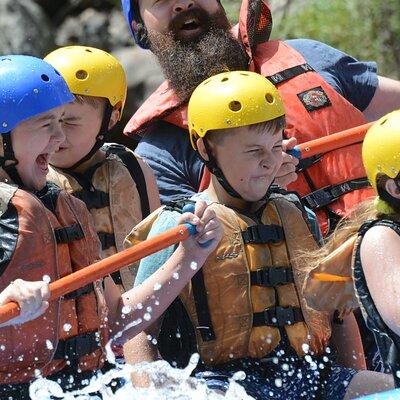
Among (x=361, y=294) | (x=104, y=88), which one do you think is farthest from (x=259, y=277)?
(x=104, y=88)

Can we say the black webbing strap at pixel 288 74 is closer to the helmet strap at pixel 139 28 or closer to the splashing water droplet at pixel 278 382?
the helmet strap at pixel 139 28

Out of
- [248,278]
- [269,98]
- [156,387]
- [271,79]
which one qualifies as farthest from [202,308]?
[271,79]

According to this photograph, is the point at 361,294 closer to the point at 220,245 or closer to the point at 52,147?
the point at 220,245

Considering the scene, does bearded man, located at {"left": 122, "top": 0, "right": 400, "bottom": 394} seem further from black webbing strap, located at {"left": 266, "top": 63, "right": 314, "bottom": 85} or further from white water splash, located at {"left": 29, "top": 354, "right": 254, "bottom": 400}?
white water splash, located at {"left": 29, "top": 354, "right": 254, "bottom": 400}

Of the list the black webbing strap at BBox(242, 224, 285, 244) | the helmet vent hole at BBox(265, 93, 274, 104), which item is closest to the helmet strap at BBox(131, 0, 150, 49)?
the helmet vent hole at BBox(265, 93, 274, 104)

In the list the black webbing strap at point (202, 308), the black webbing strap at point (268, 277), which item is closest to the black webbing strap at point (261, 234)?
the black webbing strap at point (268, 277)

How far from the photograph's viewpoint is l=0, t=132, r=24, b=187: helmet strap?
4.36 meters

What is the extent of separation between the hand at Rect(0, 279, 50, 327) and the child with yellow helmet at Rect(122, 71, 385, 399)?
71 centimetres

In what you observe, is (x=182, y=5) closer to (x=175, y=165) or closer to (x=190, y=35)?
(x=190, y=35)

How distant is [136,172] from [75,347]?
127cm

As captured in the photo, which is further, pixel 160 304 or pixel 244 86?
pixel 244 86

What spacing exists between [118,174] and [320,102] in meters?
0.97

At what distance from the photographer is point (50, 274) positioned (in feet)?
14.1

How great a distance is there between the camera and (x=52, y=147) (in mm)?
4387
